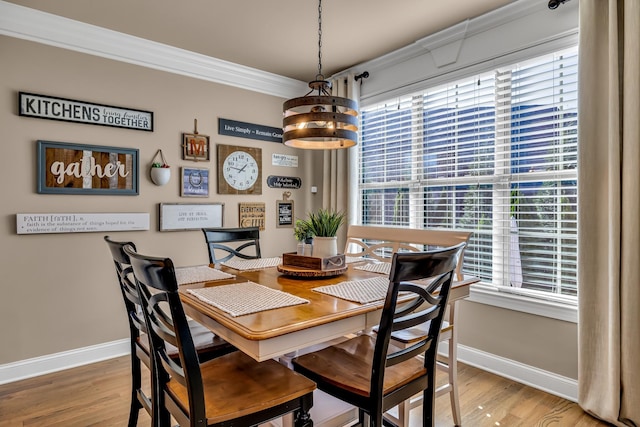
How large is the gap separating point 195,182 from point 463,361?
262 centimetres

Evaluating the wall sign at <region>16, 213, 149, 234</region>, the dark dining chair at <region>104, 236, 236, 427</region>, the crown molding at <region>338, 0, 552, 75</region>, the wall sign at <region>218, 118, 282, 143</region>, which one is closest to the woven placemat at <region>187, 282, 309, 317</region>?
the dark dining chair at <region>104, 236, 236, 427</region>

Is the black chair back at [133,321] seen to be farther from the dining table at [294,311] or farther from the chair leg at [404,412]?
the chair leg at [404,412]

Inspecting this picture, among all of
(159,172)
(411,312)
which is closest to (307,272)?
(411,312)

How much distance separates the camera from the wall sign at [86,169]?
255cm

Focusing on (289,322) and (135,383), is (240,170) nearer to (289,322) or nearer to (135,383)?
(135,383)

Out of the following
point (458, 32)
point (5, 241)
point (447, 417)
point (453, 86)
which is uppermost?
point (458, 32)

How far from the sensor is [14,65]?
96.7 inches

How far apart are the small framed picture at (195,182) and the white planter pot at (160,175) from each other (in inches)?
7.0

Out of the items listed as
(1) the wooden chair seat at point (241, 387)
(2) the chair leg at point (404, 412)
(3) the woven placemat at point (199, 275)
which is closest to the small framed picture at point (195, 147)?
(3) the woven placemat at point (199, 275)

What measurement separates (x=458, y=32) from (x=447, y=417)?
258cm

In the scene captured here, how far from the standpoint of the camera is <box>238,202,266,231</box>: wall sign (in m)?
3.54

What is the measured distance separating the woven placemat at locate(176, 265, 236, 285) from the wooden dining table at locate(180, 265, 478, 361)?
163 mm

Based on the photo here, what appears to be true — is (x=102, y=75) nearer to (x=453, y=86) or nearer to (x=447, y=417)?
(x=453, y=86)

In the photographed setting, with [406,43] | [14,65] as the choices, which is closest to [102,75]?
[14,65]
